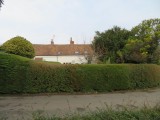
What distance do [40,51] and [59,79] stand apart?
4209 cm

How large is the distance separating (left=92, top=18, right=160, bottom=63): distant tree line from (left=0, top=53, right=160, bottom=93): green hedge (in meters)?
11.0

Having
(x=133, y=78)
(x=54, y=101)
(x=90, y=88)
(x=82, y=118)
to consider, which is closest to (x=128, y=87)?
(x=133, y=78)

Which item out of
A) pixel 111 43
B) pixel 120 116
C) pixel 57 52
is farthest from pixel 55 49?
pixel 120 116

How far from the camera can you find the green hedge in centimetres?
1361

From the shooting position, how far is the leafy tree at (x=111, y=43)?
2966 cm

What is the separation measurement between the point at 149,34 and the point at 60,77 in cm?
1869

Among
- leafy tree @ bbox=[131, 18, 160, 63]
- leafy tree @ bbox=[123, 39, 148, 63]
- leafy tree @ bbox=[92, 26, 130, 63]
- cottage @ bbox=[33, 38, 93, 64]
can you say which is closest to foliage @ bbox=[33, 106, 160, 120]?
leafy tree @ bbox=[123, 39, 148, 63]

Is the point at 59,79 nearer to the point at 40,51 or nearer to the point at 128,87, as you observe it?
the point at 128,87

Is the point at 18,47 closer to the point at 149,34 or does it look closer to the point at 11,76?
the point at 11,76

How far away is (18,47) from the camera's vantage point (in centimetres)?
2136

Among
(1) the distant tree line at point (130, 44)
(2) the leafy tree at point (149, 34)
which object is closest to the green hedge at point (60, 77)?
(1) the distant tree line at point (130, 44)

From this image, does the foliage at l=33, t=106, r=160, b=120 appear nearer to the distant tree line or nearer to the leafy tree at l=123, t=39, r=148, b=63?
the distant tree line

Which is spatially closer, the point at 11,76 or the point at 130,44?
the point at 11,76

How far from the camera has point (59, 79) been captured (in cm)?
1416
